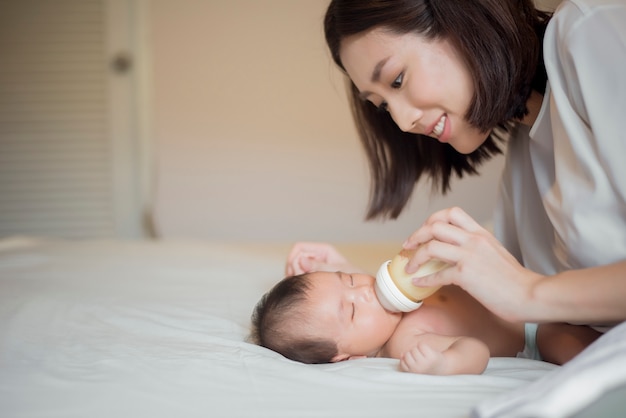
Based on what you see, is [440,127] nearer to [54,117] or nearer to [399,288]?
[399,288]

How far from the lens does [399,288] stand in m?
1.22

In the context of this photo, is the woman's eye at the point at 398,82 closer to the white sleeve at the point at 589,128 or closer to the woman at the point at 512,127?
the woman at the point at 512,127

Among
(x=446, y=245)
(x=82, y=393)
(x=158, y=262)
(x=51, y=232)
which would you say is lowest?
(x=51, y=232)

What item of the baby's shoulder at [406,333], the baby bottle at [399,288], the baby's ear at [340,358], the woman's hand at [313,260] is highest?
the baby bottle at [399,288]

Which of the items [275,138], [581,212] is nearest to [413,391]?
[581,212]

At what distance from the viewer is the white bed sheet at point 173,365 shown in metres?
0.90

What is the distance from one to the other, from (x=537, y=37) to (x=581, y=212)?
1.16 feet

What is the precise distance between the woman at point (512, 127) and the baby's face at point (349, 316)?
0.72 feet

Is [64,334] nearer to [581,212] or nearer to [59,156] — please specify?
[581,212]

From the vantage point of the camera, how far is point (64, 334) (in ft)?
4.32

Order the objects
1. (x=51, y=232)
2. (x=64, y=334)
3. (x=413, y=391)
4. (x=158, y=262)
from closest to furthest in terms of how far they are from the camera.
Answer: (x=413, y=391) < (x=64, y=334) < (x=158, y=262) < (x=51, y=232)

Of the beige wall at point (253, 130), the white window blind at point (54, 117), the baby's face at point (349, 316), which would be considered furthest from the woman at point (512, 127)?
the white window blind at point (54, 117)

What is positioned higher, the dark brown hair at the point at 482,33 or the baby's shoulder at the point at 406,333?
the dark brown hair at the point at 482,33

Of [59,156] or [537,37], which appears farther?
[59,156]
